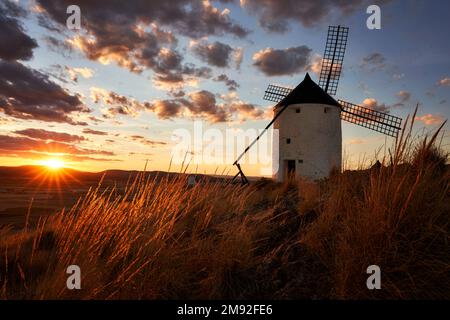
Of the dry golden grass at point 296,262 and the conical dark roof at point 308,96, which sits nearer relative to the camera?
the dry golden grass at point 296,262

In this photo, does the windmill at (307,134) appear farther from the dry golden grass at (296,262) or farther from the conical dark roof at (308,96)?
the dry golden grass at (296,262)

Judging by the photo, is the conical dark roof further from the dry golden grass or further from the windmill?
the dry golden grass

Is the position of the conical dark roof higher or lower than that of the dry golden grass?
higher

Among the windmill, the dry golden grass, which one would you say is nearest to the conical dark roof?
the windmill

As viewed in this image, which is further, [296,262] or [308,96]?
[308,96]

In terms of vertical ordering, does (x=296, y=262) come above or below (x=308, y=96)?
below

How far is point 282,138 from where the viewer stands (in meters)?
21.0

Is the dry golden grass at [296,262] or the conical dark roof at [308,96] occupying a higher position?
the conical dark roof at [308,96]

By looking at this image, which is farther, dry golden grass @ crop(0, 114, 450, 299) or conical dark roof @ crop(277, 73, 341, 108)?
conical dark roof @ crop(277, 73, 341, 108)

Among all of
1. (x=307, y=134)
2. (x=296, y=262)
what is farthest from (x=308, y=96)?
(x=296, y=262)

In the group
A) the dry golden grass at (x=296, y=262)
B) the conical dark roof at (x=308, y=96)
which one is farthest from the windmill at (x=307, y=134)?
the dry golden grass at (x=296, y=262)

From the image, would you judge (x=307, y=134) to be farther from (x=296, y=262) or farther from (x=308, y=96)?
(x=296, y=262)

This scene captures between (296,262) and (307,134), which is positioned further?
(307,134)
